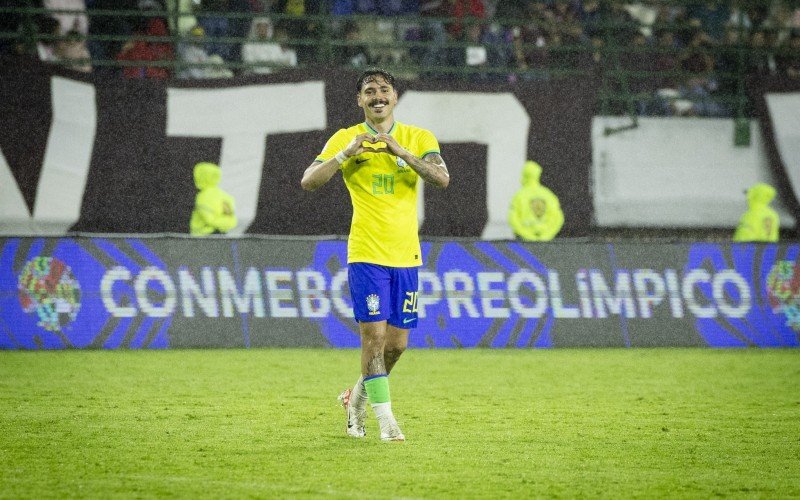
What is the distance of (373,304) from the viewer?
7750 millimetres

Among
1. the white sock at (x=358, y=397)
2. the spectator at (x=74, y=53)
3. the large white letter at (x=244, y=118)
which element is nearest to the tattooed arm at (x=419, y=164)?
the white sock at (x=358, y=397)

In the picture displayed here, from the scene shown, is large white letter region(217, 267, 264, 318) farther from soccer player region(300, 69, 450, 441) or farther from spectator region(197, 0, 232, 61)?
soccer player region(300, 69, 450, 441)

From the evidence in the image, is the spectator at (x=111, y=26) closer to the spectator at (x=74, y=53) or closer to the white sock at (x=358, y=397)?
the spectator at (x=74, y=53)

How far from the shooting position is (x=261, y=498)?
19.6 feet

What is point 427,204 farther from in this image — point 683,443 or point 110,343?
point 683,443

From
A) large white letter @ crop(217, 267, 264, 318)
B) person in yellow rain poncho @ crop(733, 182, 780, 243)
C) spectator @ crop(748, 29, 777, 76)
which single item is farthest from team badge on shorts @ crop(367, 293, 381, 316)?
spectator @ crop(748, 29, 777, 76)

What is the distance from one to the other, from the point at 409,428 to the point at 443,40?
11803 mm

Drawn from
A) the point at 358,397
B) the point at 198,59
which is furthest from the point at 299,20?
the point at 358,397

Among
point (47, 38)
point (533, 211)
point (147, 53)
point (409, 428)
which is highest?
point (47, 38)

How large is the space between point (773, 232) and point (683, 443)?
11.2 metres

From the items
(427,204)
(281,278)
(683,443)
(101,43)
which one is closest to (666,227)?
(427,204)

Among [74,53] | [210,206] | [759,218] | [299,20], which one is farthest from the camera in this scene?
[299,20]

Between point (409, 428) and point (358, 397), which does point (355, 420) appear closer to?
point (358, 397)

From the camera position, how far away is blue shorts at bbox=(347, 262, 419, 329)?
25.5 ft
